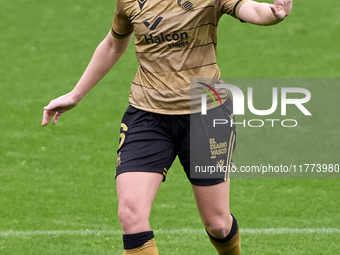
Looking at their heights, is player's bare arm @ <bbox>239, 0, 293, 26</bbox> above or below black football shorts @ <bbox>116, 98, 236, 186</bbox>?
above

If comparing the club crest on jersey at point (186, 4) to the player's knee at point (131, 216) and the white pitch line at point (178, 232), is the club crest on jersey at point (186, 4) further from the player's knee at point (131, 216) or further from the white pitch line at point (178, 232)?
the white pitch line at point (178, 232)

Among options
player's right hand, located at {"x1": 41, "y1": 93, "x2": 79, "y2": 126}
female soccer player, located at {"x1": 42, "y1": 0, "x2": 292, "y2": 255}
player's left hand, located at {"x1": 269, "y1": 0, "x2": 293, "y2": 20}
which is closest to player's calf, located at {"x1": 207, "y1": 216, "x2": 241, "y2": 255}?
female soccer player, located at {"x1": 42, "y1": 0, "x2": 292, "y2": 255}

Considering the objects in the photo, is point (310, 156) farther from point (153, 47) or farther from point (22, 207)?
point (153, 47)

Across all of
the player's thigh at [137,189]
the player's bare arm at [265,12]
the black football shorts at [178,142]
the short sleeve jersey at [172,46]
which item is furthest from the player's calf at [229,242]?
the player's bare arm at [265,12]

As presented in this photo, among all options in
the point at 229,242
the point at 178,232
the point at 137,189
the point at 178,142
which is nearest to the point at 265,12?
the point at 178,142

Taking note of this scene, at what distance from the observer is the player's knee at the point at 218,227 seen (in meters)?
4.75

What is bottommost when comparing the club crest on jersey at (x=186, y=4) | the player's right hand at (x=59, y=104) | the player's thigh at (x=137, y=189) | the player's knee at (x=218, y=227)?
the player's knee at (x=218, y=227)

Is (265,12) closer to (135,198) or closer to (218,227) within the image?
(135,198)

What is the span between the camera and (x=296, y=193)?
7.34 m

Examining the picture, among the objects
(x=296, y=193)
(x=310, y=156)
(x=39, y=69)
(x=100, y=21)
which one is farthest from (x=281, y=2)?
(x=100, y=21)

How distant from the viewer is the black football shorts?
4.48 meters

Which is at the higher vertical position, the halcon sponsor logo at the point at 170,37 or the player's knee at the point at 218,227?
the halcon sponsor logo at the point at 170,37

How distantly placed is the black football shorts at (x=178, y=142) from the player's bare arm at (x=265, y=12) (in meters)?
0.65

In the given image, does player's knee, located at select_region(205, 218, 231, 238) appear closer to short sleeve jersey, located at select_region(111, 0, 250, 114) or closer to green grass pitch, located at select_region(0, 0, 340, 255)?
short sleeve jersey, located at select_region(111, 0, 250, 114)
